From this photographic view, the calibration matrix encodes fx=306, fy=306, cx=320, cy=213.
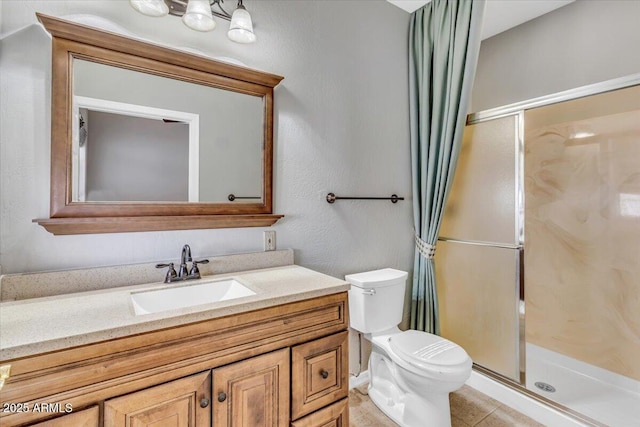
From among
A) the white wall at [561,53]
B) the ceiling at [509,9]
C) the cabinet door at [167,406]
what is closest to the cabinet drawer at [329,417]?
the cabinet door at [167,406]

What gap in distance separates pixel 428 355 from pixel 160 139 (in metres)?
1.68

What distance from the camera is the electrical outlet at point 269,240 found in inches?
65.2

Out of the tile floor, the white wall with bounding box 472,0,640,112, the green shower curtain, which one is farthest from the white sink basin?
the white wall with bounding box 472,0,640,112

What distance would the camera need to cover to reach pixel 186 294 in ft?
4.29

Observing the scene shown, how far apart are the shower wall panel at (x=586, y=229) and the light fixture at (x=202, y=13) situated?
1857 millimetres

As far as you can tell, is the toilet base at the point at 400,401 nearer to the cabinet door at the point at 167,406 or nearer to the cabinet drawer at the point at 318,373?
the cabinet drawer at the point at 318,373

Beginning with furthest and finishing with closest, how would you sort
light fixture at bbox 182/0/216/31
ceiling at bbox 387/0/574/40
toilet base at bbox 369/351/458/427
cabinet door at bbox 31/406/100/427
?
ceiling at bbox 387/0/574/40
toilet base at bbox 369/351/458/427
light fixture at bbox 182/0/216/31
cabinet door at bbox 31/406/100/427

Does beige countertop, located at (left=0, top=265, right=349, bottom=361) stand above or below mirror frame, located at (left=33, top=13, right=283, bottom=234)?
below

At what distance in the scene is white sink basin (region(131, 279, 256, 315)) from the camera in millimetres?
1207

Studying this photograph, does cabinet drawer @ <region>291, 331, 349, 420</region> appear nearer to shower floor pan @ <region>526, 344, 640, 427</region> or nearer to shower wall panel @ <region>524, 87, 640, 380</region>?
shower floor pan @ <region>526, 344, 640, 427</region>

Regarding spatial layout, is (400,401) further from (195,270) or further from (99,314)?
(99,314)

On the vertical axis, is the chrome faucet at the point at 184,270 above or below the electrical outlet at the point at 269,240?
below

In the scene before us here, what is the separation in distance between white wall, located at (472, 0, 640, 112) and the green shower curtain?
893 millimetres

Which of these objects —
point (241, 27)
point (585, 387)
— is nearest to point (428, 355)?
point (585, 387)
